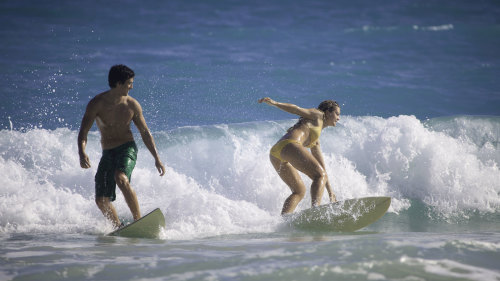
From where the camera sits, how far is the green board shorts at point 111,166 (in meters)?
5.57

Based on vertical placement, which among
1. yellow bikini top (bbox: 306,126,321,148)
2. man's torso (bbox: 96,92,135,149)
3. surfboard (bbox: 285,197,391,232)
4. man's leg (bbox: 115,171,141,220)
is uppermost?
man's torso (bbox: 96,92,135,149)

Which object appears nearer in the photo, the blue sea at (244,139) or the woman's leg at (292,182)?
the blue sea at (244,139)

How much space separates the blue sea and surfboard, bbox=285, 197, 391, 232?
0.14 metres

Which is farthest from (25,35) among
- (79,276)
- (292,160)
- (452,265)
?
(452,265)

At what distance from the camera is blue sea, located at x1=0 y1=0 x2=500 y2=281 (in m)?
4.50

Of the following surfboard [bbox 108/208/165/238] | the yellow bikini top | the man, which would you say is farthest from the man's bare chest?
the yellow bikini top

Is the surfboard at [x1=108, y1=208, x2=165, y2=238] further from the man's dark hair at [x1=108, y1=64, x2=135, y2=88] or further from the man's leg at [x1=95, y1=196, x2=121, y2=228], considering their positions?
the man's dark hair at [x1=108, y1=64, x2=135, y2=88]

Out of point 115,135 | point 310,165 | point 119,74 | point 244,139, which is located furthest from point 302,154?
point 244,139

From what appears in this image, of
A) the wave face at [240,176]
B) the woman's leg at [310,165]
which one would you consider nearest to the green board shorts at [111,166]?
the wave face at [240,176]

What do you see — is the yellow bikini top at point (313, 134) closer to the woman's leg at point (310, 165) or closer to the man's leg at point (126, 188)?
the woman's leg at point (310, 165)

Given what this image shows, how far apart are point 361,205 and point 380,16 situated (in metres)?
19.9

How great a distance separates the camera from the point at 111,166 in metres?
5.60

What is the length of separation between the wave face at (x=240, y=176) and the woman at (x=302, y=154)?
476 millimetres

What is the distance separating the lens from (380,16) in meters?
24.4
